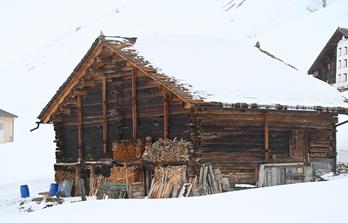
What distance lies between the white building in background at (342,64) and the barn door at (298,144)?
3321 cm

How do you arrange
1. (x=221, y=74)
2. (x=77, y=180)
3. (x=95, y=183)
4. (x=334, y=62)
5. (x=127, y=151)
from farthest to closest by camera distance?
(x=334, y=62) → (x=77, y=180) → (x=95, y=183) → (x=221, y=74) → (x=127, y=151)

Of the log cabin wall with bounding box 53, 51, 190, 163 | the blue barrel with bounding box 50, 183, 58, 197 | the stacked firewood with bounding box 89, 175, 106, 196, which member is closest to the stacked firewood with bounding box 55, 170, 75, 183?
the log cabin wall with bounding box 53, 51, 190, 163

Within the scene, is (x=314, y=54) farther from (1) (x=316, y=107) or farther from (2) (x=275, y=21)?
(1) (x=316, y=107)

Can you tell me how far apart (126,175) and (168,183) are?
2.12 metres

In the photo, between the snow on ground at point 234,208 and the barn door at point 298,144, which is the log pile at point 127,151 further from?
the snow on ground at point 234,208

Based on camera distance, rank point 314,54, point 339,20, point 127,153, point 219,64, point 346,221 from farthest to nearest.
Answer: point 339,20 < point 314,54 < point 219,64 < point 127,153 < point 346,221

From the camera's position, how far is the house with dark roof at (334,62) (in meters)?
56.8

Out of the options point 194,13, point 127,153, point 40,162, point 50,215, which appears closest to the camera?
point 50,215

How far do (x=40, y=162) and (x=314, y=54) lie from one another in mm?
42021

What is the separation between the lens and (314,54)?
243 ft

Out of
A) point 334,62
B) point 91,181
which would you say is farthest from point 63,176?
point 334,62

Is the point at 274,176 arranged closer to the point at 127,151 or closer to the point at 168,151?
the point at 168,151

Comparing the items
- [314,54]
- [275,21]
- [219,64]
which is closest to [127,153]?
[219,64]

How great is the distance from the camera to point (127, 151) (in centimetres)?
2350
